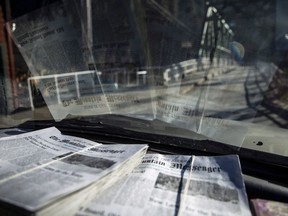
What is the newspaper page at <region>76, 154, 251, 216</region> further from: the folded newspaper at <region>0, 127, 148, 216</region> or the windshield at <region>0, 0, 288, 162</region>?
the windshield at <region>0, 0, 288, 162</region>

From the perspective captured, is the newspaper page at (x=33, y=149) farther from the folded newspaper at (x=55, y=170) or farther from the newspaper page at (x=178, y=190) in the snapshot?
the newspaper page at (x=178, y=190)

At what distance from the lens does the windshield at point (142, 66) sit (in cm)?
126

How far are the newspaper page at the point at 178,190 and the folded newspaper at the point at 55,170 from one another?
0.11 feet

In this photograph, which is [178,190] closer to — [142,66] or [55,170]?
[55,170]

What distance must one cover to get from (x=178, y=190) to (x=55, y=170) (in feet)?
1.00

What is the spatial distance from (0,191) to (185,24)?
154 centimetres

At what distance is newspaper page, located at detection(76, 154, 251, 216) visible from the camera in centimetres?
66

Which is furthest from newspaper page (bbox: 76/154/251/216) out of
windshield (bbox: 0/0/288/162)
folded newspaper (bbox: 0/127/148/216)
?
windshield (bbox: 0/0/288/162)

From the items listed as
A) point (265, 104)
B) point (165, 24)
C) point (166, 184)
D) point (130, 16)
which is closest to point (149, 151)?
point (166, 184)

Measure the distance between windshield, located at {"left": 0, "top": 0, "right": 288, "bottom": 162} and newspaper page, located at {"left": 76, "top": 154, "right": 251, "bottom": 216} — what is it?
17cm

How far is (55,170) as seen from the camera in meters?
0.77

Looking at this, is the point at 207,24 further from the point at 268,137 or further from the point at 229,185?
the point at 229,185

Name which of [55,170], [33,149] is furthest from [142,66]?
[55,170]

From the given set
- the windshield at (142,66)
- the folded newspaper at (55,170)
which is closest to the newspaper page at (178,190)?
the folded newspaper at (55,170)
